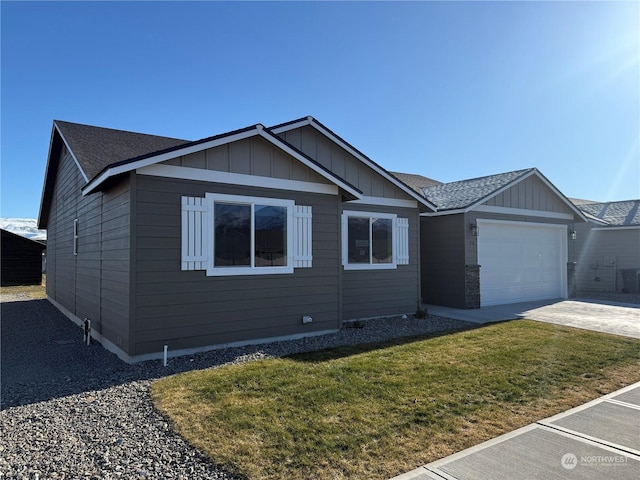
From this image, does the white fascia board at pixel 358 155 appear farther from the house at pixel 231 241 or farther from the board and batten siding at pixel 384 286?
the board and batten siding at pixel 384 286

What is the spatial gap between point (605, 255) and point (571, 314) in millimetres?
9009

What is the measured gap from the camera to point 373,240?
1020 centimetres

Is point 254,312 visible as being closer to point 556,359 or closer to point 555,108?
point 556,359

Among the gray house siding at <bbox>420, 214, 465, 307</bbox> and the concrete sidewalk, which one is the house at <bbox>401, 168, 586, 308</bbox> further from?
the concrete sidewalk

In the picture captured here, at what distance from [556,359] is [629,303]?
9.36m

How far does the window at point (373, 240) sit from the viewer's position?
32.1 ft

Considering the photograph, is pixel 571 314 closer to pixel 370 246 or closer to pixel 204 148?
pixel 370 246

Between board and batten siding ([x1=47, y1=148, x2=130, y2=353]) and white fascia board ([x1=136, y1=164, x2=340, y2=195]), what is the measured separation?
57 centimetres

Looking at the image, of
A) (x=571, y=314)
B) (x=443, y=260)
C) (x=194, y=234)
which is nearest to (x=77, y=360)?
(x=194, y=234)

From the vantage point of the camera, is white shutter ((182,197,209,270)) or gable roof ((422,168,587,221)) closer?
white shutter ((182,197,209,270))

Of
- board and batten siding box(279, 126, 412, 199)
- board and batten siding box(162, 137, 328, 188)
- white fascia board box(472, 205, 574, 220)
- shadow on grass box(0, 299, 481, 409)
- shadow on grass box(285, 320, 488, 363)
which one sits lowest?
shadow on grass box(0, 299, 481, 409)

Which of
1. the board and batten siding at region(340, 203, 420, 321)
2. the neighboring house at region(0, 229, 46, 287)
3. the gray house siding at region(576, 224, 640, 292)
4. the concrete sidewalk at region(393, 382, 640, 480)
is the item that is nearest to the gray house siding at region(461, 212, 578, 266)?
the board and batten siding at region(340, 203, 420, 321)

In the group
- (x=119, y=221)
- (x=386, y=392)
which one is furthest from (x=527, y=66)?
(x=119, y=221)

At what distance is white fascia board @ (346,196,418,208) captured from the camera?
1005 cm
